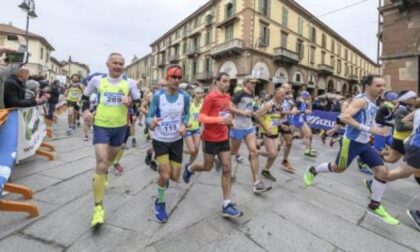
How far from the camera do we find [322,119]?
A: 11.9m

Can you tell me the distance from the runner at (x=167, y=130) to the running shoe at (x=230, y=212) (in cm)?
71

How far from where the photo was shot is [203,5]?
34938 millimetres

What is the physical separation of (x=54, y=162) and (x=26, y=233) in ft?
9.91

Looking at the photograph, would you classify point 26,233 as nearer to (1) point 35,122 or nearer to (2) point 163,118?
(2) point 163,118

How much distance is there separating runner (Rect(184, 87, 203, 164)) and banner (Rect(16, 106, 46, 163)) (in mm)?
2911

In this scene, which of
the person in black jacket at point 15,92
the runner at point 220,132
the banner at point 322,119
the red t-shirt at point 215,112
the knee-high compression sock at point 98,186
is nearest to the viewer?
the knee-high compression sock at point 98,186

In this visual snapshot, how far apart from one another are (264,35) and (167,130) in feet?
92.4

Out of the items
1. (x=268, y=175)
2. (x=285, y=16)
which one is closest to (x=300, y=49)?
(x=285, y=16)

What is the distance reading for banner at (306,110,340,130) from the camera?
11.6 meters

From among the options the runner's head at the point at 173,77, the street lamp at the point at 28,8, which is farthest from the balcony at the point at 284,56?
the runner's head at the point at 173,77

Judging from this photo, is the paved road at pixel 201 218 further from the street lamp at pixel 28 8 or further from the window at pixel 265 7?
the window at pixel 265 7

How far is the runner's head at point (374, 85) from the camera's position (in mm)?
3623

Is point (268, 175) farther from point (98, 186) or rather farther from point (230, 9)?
point (230, 9)

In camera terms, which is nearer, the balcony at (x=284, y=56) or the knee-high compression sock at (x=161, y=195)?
the knee-high compression sock at (x=161, y=195)
